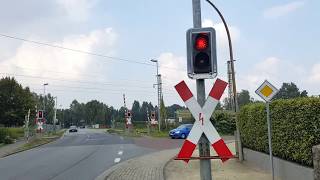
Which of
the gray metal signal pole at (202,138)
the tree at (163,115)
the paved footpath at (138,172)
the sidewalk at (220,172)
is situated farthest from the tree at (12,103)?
the gray metal signal pole at (202,138)

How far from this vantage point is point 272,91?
14.0 m

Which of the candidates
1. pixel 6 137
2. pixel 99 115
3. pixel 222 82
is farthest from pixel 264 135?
pixel 99 115

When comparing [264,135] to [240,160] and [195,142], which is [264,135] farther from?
[195,142]

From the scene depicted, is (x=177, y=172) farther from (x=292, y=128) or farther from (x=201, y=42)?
(x=201, y=42)

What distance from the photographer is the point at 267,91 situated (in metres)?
14.0

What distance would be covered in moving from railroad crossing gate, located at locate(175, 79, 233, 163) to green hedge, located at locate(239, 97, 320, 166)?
4.31 m

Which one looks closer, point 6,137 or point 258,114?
point 258,114

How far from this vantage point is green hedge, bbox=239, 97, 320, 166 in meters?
12.0

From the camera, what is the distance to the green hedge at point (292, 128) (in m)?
12.0

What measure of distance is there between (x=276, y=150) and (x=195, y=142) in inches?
295

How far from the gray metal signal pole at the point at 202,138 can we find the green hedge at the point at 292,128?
4398 mm

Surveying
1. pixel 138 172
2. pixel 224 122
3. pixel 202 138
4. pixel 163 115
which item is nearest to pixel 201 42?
pixel 202 138

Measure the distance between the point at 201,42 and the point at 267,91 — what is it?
6.14 m

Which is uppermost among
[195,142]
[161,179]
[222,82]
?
[222,82]
